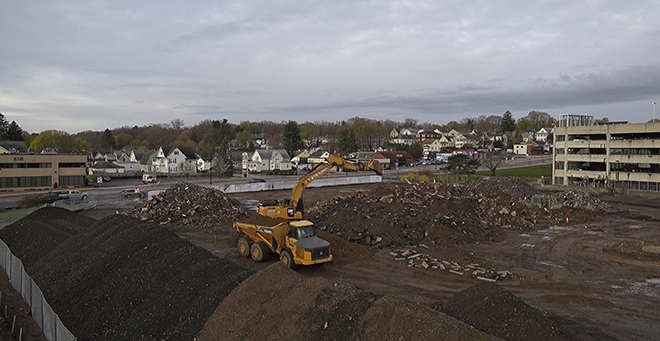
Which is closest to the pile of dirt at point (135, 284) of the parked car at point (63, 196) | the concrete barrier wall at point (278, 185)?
the parked car at point (63, 196)

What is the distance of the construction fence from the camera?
10784 mm

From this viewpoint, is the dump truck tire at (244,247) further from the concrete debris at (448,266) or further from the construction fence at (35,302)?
the construction fence at (35,302)

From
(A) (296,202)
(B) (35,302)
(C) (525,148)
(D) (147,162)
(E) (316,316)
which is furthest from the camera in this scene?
(C) (525,148)

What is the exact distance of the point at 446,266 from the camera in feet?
62.6

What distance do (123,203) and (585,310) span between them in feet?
135

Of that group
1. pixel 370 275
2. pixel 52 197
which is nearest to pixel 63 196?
pixel 52 197

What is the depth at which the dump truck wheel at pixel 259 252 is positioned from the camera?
19359 millimetres

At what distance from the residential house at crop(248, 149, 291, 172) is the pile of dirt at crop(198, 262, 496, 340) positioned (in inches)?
3232

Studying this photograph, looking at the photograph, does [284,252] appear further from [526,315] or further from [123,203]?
[123,203]

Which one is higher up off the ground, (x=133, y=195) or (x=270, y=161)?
(x=270, y=161)

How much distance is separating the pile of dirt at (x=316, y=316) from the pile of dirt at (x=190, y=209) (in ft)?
58.4

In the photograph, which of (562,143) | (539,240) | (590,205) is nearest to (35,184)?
(539,240)

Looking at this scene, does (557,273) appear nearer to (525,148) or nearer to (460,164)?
(460,164)

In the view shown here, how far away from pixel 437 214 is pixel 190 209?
62.3 feet
